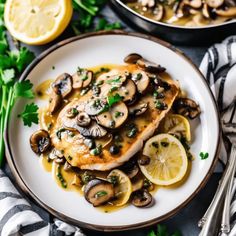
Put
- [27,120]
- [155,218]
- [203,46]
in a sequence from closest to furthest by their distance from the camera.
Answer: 1. [155,218]
2. [27,120]
3. [203,46]

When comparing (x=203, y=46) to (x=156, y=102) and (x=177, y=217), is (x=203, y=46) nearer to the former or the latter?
(x=156, y=102)

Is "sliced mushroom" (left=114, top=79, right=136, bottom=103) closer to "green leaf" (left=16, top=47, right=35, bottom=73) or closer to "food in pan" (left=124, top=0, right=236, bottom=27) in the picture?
"food in pan" (left=124, top=0, right=236, bottom=27)

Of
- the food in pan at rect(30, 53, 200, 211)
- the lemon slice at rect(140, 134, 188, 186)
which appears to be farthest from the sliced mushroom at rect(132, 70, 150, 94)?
the lemon slice at rect(140, 134, 188, 186)

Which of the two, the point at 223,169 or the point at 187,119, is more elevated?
the point at 187,119

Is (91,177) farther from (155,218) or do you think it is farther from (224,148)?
(224,148)

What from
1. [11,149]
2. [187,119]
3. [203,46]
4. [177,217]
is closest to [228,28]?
[203,46]

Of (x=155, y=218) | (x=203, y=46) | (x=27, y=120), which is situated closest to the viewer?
(x=155, y=218)

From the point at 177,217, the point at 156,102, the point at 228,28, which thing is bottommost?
the point at 177,217

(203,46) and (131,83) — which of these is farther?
(203,46)
